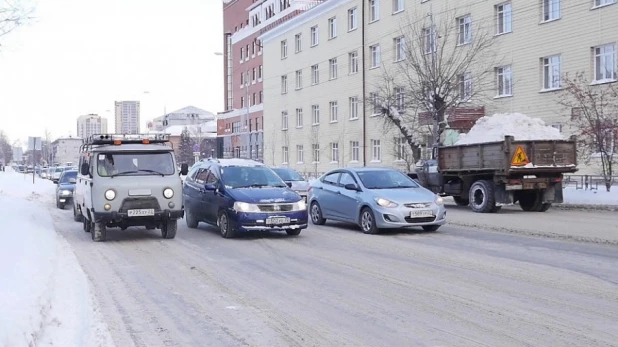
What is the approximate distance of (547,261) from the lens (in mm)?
10617

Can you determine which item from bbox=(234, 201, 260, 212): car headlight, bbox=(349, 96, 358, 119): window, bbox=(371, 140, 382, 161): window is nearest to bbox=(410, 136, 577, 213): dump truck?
bbox=(234, 201, 260, 212): car headlight

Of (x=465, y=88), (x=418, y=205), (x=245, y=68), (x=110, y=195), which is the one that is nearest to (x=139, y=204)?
(x=110, y=195)

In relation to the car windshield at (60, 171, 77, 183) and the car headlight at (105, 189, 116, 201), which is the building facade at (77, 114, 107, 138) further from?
the car headlight at (105, 189, 116, 201)

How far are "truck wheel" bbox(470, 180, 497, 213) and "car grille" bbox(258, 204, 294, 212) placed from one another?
842 centimetres

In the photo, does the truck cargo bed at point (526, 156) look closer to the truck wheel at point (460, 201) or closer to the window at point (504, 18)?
the truck wheel at point (460, 201)

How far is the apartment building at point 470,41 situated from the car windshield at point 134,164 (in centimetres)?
1835

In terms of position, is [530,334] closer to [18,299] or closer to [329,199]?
[18,299]

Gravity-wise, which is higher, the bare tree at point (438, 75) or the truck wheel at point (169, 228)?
the bare tree at point (438, 75)

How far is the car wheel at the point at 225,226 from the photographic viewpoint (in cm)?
1412

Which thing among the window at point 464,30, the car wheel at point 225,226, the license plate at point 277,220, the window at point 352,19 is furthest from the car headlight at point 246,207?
the window at point 352,19

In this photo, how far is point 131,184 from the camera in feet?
44.7

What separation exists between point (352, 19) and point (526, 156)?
31.8m

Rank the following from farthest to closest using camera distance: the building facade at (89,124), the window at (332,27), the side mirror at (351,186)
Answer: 1. the building facade at (89,124)
2. the window at (332,27)
3. the side mirror at (351,186)

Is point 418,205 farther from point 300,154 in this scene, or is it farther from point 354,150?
point 300,154
